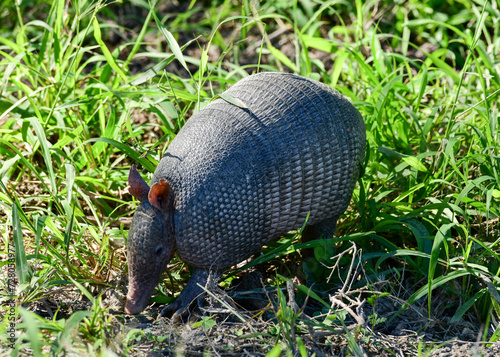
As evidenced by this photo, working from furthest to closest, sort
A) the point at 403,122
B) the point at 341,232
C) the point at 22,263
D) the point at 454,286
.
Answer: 1. the point at 403,122
2. the point at 341,232
3. the point at 454,286
4. the point at 22,263

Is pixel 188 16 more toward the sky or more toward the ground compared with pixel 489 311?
more toward the sky

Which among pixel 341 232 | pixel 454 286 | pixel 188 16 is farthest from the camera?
pixel 188 16

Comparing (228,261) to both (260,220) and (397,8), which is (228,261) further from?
(397,8)

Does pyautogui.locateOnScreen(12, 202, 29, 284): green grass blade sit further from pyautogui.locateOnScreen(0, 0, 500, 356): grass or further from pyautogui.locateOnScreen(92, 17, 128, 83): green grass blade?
pyautogui.locateOnScreen(92, 17, 128, 83): green grass blade

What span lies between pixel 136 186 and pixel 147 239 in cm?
34

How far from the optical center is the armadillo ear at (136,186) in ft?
11.2

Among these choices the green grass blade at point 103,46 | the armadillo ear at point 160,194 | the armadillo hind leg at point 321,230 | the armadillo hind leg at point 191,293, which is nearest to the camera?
the armadillo ear at point 160,194

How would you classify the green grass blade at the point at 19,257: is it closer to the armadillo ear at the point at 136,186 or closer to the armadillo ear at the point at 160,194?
the armadillo ear at the point at 136,186

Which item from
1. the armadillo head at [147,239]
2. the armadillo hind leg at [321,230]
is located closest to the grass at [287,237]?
the armadillo hind leg at [321,230]

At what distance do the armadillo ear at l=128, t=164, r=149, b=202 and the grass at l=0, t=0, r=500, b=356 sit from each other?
1.83 feet

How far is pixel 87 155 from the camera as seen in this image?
185 inches

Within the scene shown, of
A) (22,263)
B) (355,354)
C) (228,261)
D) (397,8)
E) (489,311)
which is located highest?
(397,8)

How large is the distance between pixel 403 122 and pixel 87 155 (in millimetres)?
2819

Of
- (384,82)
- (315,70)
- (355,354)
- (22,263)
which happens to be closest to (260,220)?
(355,354)
